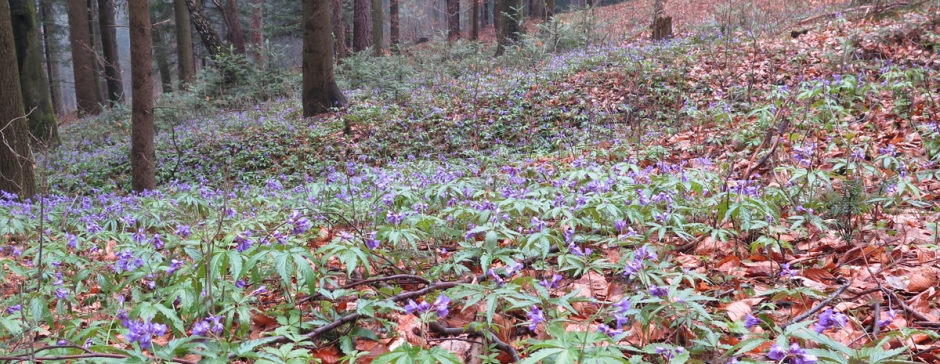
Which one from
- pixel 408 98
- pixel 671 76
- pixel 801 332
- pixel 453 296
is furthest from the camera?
pixel 408 98

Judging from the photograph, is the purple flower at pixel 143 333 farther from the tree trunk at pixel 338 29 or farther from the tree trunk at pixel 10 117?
the tree trunk at pixel 338 29

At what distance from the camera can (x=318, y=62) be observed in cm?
1085

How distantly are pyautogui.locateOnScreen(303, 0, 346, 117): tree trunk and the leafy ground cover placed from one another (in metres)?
1.29

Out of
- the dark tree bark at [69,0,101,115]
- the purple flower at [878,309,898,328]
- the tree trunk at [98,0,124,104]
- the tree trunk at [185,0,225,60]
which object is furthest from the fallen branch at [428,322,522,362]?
the tree trunk at [98,0,124,104]

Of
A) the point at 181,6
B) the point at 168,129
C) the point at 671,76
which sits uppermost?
the point at 181,6

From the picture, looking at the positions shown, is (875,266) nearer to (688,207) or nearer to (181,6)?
(688,207)

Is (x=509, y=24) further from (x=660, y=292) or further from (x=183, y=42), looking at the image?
(x=660, y=292)

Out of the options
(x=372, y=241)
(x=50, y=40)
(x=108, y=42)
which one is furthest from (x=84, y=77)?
(x=372, y=241)

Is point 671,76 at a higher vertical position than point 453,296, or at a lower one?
higher

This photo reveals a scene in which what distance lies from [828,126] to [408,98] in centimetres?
831

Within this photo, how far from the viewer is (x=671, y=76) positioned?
28.7ft

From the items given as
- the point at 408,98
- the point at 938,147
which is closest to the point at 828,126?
the point at 938,147

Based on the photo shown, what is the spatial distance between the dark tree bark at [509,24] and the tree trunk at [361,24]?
15.3 ft

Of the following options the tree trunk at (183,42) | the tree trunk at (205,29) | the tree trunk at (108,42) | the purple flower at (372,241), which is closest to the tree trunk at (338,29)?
the tree trunk at (205,29)
